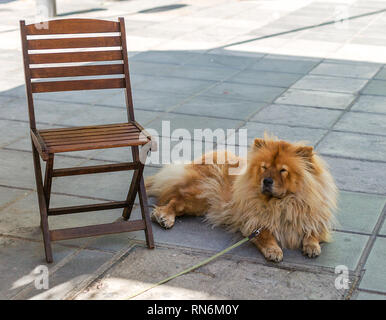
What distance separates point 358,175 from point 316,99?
2.81 meters

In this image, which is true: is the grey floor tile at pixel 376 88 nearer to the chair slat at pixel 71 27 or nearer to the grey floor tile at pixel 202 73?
the grey floor tile at pixel 202 73

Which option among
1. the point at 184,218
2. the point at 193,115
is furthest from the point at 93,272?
the point at 193,115

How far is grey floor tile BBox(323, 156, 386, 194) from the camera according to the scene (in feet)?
19.2

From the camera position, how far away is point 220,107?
8383 mm

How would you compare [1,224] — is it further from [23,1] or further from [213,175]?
[23,1]

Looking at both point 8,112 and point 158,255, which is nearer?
point 158,255

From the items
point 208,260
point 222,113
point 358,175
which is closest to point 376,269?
point 208,260

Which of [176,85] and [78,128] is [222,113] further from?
[78,128]

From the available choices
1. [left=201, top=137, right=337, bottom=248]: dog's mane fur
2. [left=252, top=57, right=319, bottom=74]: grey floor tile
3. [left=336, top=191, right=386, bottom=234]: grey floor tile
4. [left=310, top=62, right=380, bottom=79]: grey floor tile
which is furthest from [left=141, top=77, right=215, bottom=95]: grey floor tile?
[left=201, top=137, right=337, bottom=248]: dog's mane fur

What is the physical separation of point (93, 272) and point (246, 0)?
1491 centimetres

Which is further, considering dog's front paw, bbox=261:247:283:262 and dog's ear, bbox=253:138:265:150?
dog's ear, bbox=253:138:265:150

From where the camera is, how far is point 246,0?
1811cm

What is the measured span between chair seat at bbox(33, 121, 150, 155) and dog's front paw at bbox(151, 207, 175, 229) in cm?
75

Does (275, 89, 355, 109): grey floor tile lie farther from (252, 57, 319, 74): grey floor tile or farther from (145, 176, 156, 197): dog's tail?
(145, 176, 156, 197): dog's tail
